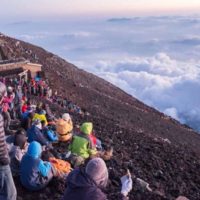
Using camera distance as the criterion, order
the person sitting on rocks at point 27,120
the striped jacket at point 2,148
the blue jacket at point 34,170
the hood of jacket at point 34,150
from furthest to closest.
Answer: the person sitting on rocks at point 27,120 → the blue jacket at point 34,170 → the hood of jacket at point 34,150 → the striped jacket at point 2,148

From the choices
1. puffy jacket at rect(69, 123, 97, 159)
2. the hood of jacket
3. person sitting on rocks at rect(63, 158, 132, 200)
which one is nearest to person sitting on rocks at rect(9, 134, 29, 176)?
the hood of jacket

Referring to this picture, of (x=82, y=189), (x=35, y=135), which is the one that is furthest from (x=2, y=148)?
(x=35, y=135)

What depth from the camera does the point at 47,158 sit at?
470 inches

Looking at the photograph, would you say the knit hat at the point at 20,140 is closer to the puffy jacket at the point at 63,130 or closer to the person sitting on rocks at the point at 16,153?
the person sitting on rocks at the point at 16,153

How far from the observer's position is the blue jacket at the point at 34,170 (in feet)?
34.8

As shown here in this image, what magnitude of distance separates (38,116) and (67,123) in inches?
44.0

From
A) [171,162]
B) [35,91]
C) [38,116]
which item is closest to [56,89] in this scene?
[35,91]

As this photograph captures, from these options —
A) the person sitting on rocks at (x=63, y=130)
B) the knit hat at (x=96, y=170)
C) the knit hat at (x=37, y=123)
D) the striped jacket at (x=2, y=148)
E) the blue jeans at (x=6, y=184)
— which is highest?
the striped jacket at (x=2, y=148)

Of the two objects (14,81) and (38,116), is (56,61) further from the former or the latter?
(38,116)

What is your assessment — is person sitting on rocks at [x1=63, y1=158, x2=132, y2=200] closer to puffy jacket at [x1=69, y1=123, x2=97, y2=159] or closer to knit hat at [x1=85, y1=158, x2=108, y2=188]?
knit hat at [x1=85, y1=158, x2=108, y2=188]

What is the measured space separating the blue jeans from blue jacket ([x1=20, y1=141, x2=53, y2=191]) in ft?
6.85

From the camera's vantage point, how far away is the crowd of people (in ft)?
25.5

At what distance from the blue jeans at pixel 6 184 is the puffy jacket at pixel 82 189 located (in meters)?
0.97

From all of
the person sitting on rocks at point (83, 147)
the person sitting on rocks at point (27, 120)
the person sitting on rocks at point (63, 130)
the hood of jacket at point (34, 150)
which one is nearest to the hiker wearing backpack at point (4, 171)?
the hood of jacket at point (34, 150)
